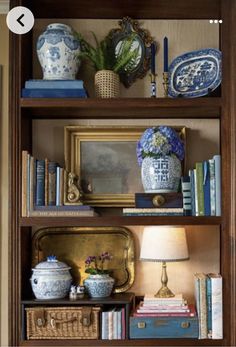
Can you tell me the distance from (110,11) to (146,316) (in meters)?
1.38

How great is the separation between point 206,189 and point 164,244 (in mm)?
293

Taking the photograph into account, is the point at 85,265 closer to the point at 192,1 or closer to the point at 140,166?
the point at 140,166

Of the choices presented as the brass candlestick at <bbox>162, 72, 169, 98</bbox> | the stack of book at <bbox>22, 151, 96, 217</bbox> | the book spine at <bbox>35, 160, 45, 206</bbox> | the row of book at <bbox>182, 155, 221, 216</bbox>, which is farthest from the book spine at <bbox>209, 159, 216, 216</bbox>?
the book spine at <bbox>35, 160, 45, 206</bbox>

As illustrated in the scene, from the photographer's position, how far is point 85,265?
96.0 inches

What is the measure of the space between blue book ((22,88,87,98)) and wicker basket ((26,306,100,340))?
888 mm

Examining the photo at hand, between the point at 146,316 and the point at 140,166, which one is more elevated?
the point at 140,166

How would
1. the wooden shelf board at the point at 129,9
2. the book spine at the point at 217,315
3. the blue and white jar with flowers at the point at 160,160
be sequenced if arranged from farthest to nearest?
the wooden shelf board at the point at 129,9
the blue and white jar with flowers at the point at 160,160
the book spine at the point at 217,315

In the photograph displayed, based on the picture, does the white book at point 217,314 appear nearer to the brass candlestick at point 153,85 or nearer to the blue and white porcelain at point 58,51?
the brass candlestick at point 153,85

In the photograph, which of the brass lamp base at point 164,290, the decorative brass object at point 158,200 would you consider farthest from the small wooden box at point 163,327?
the decorative brass object at point 158,200

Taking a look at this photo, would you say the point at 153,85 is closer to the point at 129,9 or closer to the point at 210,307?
the point at 129,9

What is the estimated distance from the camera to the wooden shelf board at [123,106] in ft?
7.25

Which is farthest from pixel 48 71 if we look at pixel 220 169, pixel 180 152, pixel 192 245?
pixel 192 245

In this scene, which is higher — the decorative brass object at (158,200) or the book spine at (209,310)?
the decorative brass object at (158,200)

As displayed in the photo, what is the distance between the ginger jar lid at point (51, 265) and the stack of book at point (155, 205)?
35cm
